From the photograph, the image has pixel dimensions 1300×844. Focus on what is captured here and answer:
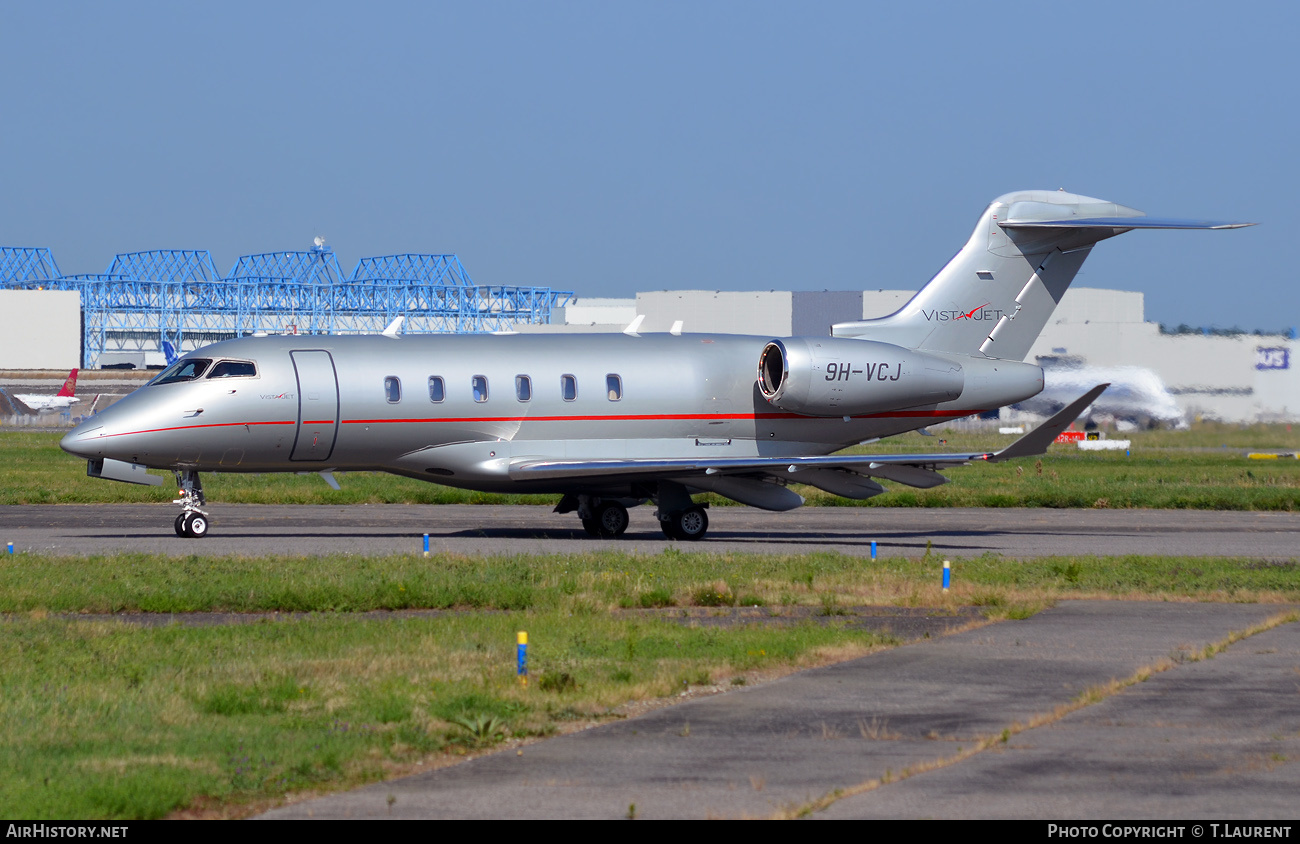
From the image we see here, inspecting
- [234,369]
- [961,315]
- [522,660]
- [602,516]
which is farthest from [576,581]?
[961,315]

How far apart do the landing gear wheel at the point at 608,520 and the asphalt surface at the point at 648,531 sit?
17.8 inches

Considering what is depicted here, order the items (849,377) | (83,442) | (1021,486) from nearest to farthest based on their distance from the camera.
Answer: (83,442) → (849,377) → (1021,486)

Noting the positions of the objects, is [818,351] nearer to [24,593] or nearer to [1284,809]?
[24,593]

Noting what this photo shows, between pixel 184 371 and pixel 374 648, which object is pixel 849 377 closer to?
pixel 184 371

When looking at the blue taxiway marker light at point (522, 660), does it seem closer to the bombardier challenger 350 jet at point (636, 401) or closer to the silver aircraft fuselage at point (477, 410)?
the bombardier challenger 350 jet at point (636, 401)

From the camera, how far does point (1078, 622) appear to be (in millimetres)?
16203

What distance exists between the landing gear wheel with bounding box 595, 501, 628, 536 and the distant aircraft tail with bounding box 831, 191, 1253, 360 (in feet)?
19.4

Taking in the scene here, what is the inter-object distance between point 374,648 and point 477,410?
1232 cm

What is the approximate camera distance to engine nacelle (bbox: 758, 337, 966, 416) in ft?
88.4

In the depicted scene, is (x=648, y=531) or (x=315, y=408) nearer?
(x=315, y=408)

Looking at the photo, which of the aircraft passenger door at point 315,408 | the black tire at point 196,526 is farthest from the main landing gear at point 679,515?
the black tire at point 196,526

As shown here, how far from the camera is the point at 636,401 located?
27.0 m

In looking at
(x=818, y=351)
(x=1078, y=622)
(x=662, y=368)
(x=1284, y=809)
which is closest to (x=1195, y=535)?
(x=818, y=351)

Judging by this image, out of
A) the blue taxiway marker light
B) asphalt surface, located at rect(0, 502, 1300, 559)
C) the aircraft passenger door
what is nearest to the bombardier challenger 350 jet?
the aircraft passenger door
